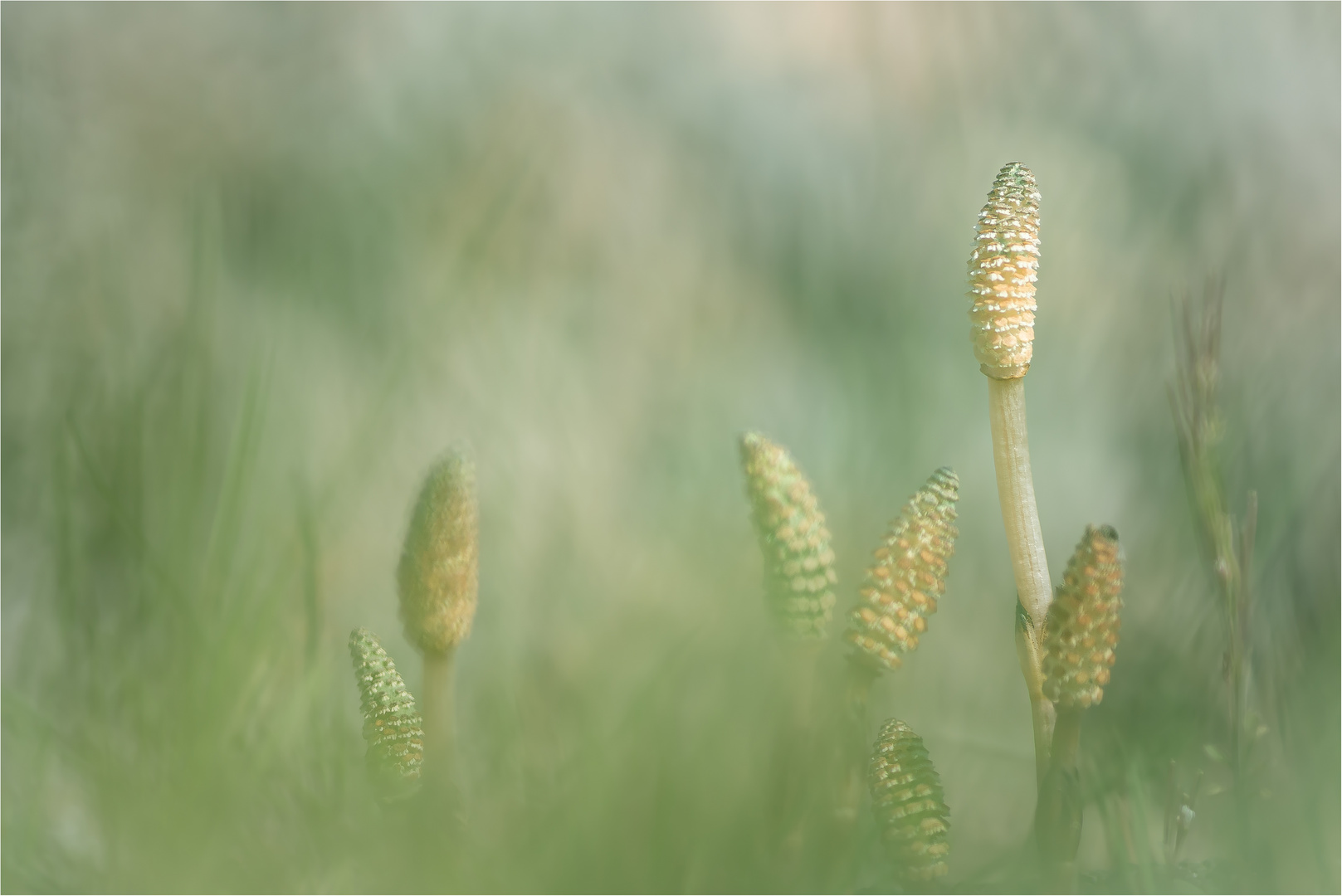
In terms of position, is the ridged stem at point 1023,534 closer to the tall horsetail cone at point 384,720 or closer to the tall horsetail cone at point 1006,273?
the tall horsetail cone at point 1006,273

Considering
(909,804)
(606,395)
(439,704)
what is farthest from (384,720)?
(606,395)

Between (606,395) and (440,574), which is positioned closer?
(440,574)

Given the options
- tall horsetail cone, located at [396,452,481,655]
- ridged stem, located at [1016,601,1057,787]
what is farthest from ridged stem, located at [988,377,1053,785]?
tall horsetail cone, located at [396,452,481,655]

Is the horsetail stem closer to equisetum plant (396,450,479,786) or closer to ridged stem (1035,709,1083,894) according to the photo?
ridged stem (1035,709,1083,894)

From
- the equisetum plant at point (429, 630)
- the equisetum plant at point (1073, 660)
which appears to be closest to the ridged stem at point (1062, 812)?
the equisetum plant at point (1073, 660)

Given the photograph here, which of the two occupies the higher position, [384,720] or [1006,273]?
[1006,273]

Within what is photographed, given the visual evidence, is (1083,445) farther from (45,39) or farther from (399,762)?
(45,39)

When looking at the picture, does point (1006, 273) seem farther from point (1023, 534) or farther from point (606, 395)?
point (606, 395)

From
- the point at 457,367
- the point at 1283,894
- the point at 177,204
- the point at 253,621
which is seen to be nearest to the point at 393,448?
the point at 457,367
